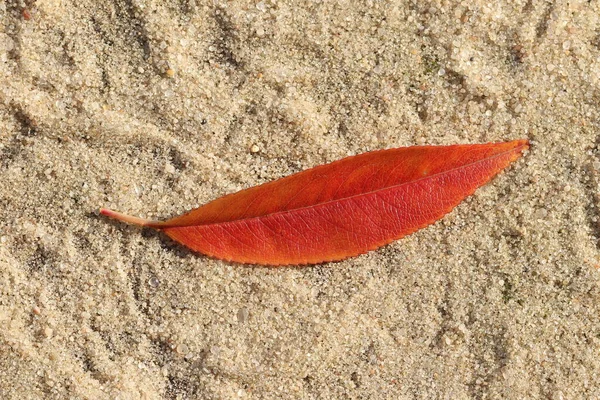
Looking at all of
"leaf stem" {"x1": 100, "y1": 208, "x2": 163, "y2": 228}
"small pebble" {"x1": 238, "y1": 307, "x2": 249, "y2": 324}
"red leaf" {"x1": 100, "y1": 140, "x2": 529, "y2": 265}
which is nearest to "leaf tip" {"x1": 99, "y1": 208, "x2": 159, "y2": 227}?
"leaf stem" {"x1": 100, "y1": 208, "x2": 163, "y2": 228}

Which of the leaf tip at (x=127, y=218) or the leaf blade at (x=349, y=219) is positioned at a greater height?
the leaf blade at (x=349, y=219)

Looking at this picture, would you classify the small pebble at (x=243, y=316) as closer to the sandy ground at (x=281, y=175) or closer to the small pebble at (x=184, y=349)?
the sandy ground at (x=281, y=175)

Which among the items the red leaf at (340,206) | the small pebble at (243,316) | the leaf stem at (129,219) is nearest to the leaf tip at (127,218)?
the leaf stem at (129,219)

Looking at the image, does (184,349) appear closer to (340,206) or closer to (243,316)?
(243,316)

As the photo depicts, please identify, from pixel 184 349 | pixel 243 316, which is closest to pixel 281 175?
pixel 243 316

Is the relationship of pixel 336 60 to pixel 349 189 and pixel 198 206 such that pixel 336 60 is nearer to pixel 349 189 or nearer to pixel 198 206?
pixel 349 189
